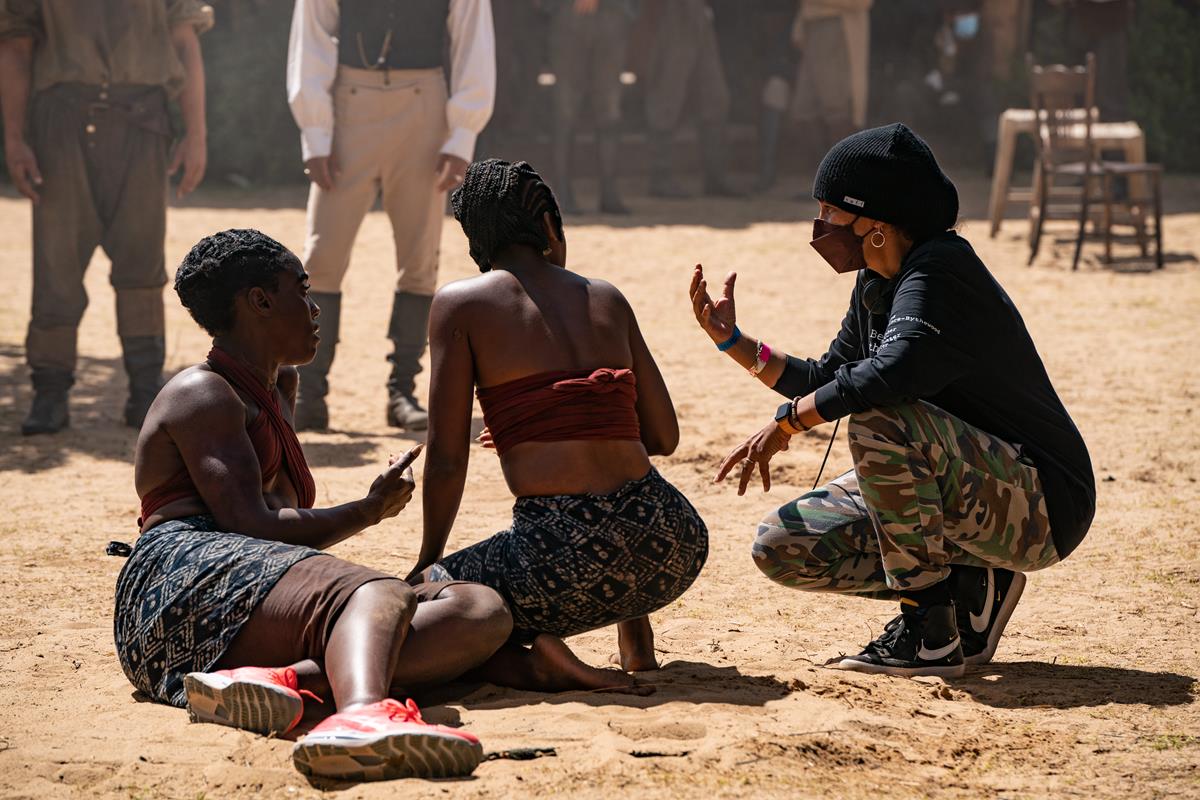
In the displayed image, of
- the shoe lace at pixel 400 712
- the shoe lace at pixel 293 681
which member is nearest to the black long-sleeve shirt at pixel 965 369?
the shoe lace at pixel 400 712

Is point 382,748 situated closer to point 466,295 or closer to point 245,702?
point 245,702

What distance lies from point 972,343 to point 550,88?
1119 centimetres

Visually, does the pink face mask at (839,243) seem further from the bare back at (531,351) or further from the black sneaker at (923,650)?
the black sneaker at (923,650)

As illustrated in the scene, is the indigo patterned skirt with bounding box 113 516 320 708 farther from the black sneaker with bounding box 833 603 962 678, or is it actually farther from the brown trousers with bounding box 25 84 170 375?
the brown trousers with bounding box 25 84 170 375

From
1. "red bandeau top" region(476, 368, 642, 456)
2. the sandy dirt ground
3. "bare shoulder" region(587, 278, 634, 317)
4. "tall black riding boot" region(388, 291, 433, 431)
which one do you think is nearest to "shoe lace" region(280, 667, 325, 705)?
the sandy dirt ground

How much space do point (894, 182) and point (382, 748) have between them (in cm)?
182

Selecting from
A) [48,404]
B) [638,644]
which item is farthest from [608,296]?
[48,404]

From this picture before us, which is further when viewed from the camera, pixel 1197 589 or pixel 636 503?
pixel 1197 589

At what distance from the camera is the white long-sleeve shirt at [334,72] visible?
6492mm

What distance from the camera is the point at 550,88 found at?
1422 centimetres

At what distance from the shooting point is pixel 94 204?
21.8ft

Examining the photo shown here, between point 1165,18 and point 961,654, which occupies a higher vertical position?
point 1165,18

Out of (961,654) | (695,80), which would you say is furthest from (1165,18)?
(961,654)

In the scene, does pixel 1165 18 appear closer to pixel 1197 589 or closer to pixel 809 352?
pixel 809 352
